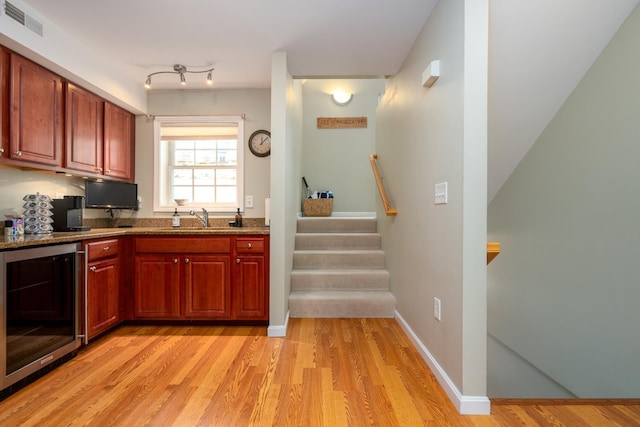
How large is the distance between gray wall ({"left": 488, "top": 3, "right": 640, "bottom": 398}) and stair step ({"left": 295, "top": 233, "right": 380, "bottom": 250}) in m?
1.51

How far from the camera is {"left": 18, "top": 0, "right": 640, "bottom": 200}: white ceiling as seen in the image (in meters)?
2.09

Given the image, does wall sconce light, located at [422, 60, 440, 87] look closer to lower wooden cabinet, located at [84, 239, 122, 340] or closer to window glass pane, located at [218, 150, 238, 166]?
window glass pane, located at [218, 150, 238, 166]

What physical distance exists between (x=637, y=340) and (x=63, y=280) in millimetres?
4015

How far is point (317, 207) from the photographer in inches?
184

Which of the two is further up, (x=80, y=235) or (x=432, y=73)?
(x=432, y=73)

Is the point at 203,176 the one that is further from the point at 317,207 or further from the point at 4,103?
the point at 4,103

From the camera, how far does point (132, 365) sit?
2.22 meters

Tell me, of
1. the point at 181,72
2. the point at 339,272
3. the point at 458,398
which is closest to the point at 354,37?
the point at 181,72

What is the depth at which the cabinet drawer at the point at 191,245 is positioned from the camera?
9.64 feet

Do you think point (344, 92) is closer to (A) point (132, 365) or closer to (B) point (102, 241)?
(B) point (102, 241)

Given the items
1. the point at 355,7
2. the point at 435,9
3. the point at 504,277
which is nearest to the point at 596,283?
the point at 504,277

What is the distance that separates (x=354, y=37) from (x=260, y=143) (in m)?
1.60

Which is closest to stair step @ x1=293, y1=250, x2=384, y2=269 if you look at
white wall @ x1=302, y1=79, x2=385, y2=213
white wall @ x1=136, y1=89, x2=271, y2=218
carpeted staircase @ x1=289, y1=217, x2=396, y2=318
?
carpeted staircase @ x1=289, y1=217, x2=396, y2=318

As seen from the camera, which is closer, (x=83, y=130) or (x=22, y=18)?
(x=22, y=18)
